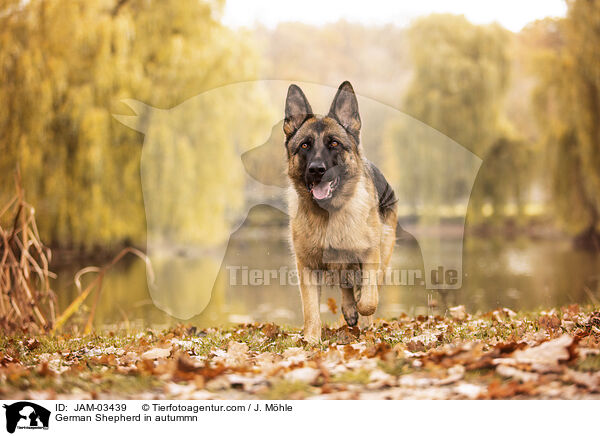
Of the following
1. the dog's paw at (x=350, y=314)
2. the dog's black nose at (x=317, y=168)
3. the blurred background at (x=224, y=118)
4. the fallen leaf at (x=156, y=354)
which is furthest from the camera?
the blurred background at (x=224, y=118)

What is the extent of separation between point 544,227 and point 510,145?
325cm

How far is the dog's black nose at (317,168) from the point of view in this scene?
374cm

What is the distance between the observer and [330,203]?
399cm

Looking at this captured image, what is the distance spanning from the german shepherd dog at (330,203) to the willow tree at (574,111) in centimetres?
821

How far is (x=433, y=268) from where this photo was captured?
5.75 meters

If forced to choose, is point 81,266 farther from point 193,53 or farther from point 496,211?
point 496,211

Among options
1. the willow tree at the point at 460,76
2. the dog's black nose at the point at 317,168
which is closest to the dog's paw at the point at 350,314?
the dog's black nose at the point at 317,168


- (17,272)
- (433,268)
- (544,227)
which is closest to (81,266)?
(17,272)

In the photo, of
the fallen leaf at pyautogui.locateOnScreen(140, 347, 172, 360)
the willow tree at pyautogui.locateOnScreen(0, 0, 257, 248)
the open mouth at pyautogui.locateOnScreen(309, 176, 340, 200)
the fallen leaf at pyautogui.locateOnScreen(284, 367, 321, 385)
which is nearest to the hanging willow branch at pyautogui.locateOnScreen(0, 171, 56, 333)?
the fallen leaf at pyautogui.locateOnScreen(140, 347, 172, 360)

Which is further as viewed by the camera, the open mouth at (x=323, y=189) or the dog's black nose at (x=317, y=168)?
the open mouth at (x=323, y=189)

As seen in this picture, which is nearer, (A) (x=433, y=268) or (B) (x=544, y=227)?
(A) (x=433, y=268)

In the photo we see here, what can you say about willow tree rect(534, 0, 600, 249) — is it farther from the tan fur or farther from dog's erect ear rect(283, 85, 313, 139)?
dog's erect ear rect(283, 85, 313, 139)

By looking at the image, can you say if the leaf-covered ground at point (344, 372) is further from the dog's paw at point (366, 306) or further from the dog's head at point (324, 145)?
the dog's head at point (324, 145)

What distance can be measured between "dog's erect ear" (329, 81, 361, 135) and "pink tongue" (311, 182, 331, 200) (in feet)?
1.42
